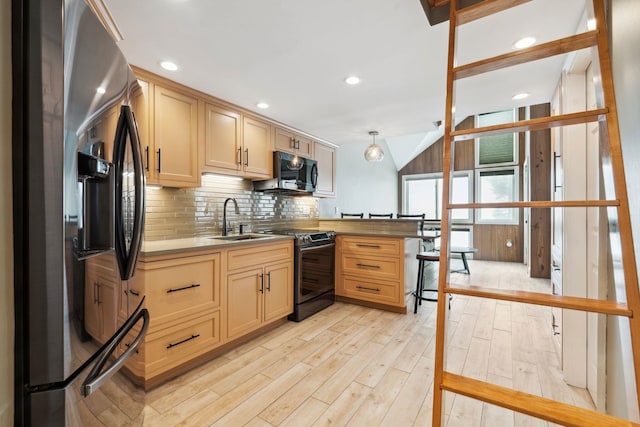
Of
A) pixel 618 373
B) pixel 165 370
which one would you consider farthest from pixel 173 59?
pixel 618 373

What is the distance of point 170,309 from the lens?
6.16 feet

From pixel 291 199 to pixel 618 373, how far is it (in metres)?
3.30

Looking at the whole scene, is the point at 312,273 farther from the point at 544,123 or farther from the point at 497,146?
the point at 497,146

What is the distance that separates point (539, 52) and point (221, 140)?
240 centimetres

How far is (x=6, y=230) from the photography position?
570 millimetres

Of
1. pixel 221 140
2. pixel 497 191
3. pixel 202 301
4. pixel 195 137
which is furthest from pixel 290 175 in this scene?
pixel 497 191

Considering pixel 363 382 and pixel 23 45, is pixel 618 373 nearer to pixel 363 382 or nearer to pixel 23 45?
pixel 363 382

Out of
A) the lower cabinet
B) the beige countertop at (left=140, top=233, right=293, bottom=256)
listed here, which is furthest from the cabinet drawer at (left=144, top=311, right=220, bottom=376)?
Result: the beige countertop at (left=140, top=233, right=293, bottom=256)

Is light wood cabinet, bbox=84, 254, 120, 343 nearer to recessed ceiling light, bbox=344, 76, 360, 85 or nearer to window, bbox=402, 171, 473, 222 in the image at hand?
recessed ceiling light, bbox=344, 76, 360, 85

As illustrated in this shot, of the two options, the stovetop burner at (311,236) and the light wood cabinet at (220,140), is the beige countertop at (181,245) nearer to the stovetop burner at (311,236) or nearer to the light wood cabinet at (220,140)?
the stovetop burner at (311,236)

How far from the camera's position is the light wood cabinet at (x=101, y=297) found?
0.76 metres

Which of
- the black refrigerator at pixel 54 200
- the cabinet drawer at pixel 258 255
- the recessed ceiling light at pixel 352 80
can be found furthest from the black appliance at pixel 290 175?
the black refrigerator at pixel 54 200

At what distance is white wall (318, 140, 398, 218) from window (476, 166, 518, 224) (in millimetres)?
2167

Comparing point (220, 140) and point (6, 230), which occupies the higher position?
point (220, 140)
